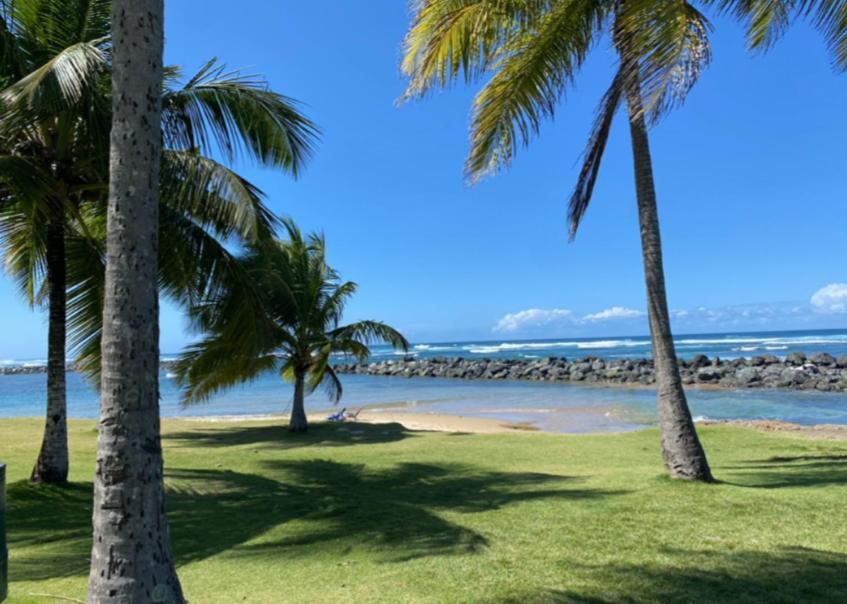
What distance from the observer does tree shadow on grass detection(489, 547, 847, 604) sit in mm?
3555

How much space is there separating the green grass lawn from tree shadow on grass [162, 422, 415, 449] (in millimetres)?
2196

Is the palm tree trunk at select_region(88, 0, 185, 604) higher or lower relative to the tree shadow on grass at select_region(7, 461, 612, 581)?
higher

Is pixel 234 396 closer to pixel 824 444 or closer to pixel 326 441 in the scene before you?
pixel 326 441

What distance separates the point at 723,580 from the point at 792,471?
488cm

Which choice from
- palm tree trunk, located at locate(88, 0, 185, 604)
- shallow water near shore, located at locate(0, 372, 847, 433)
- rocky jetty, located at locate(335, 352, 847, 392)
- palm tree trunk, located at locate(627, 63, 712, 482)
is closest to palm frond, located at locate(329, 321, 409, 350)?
shallow water near shore, located at locate(0, 372, 847, 433)

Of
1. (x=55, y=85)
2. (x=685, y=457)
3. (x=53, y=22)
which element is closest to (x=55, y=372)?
(x=55, y=85)

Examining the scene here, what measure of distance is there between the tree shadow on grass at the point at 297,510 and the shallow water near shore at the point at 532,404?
8.26m

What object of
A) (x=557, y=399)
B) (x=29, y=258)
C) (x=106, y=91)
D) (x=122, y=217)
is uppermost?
(x=106, y=91)

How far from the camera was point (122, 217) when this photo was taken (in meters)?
2.87

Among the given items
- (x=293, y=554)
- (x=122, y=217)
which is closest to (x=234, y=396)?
(x=293, y=554)

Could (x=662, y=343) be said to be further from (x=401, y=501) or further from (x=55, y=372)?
(x=55, y=372)

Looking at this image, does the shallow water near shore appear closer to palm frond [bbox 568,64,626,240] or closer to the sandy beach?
the sandy beach

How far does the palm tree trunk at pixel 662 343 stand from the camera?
22.6 ft

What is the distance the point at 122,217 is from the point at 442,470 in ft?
22.1
